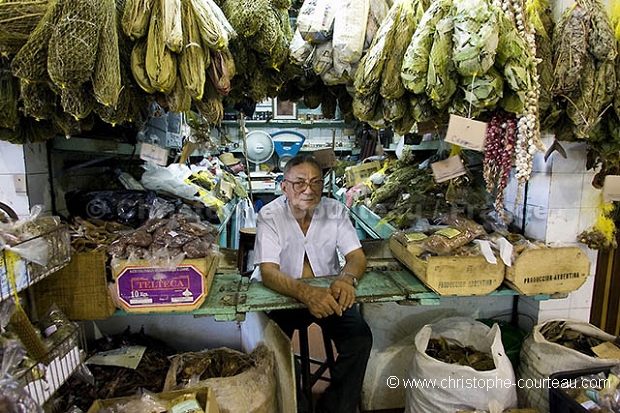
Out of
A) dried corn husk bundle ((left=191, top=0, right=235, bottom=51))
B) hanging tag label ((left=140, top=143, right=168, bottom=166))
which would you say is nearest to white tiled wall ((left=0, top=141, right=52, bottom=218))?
hanging tag label ((left=140, top=143, right=168, bottom=166))

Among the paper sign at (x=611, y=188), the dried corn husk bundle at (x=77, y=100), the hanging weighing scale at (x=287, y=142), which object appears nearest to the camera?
the dried corn husk bundle at (x=77, y=100)

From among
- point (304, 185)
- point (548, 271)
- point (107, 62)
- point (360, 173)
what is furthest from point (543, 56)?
point (360, 173)

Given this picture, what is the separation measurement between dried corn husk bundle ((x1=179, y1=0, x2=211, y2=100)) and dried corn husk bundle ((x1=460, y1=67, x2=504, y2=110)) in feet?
3.53

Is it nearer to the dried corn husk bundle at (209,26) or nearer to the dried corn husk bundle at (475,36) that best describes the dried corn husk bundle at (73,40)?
the dried corn husk bundle at (209,26)

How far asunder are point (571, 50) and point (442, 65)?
0.71 m

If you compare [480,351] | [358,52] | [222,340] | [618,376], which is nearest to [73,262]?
[222,340]

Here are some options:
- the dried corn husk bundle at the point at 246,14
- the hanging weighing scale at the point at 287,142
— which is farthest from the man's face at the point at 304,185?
the hanging weighing scale at the point at 287,142

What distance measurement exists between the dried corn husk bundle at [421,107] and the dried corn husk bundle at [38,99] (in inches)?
62.3

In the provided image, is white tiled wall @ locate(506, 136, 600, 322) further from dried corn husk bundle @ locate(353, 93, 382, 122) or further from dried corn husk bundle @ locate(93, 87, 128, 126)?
dried corn husk bundle @ locate(93, 87, 128, 126)

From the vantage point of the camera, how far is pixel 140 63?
4.46ft

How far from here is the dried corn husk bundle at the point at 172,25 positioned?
128 cm

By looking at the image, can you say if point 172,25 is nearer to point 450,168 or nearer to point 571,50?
point 450,168

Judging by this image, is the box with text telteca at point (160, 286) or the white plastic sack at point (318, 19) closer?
the box with text telteca at point (160, 286)

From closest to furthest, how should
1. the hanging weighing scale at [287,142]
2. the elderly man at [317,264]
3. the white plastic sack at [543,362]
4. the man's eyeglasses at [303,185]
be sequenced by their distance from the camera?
the elderly man at [317,264] < the white plastic sack at [543,362] < the man's eyeglasses at [303,185] < the hanging weighing scale at [287,142]
